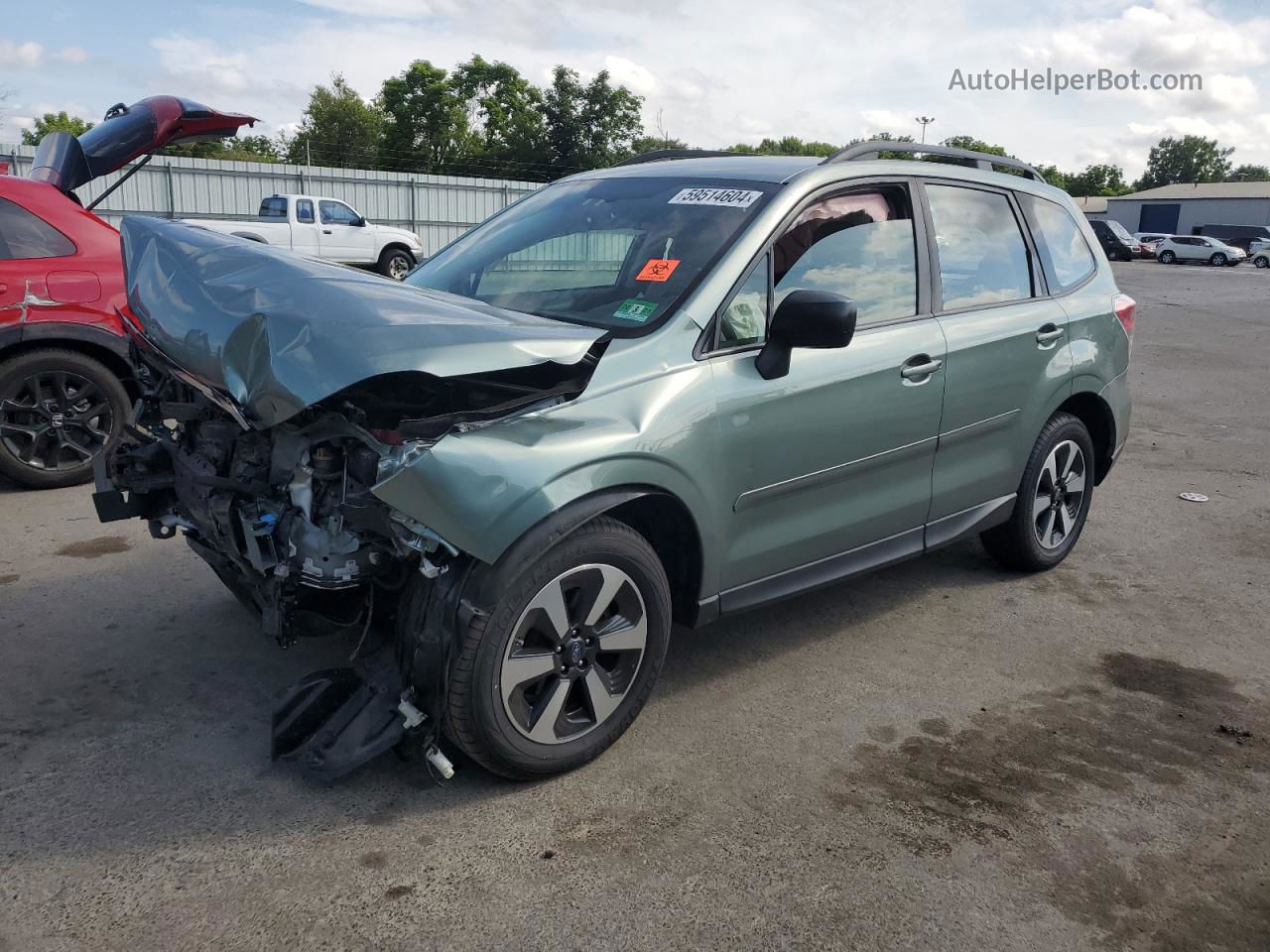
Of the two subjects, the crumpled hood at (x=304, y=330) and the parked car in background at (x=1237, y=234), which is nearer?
the crumpled hood at (x=304, y=330)

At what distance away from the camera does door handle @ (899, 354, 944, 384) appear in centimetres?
385

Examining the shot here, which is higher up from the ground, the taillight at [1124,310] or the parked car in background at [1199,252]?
the parked car in background at [1199,252]

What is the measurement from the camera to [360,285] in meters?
3.05

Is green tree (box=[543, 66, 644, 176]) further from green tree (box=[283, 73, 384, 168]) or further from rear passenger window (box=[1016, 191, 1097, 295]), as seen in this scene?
rear passenger window (box=[1016, 191, 1097, 295])

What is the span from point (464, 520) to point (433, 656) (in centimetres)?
42

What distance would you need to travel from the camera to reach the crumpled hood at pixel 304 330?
262cm

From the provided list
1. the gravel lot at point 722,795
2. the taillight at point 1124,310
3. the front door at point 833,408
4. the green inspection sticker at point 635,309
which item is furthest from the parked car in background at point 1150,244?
the green inspection sticker at point 635,309

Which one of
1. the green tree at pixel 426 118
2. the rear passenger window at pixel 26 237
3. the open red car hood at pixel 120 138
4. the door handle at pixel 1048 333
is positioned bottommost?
the door handle at pixel 1048 333

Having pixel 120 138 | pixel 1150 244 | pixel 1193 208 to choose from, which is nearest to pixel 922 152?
pixel 120 138

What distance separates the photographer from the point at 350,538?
2850 mm

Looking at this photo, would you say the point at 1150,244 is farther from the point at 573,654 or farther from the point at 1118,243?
the point at 573,654

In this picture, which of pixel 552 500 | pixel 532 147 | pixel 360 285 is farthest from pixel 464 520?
pixel 532 147

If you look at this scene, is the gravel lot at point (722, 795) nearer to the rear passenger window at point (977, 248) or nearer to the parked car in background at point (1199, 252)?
the rear passenger window at point (977, 248)

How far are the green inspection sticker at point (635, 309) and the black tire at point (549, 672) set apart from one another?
69 cm
